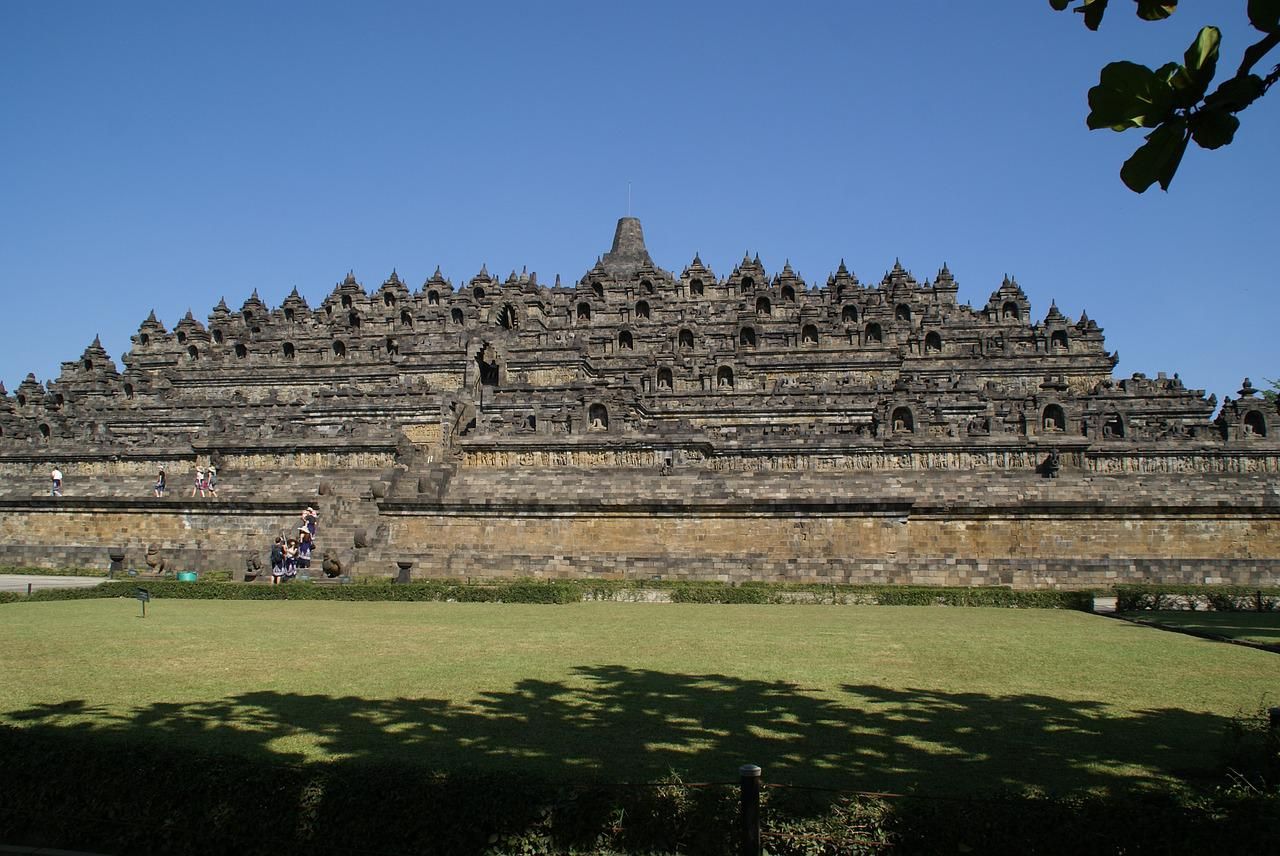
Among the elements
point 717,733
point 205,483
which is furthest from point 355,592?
point 717,733

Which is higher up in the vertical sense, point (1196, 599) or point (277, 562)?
point (277, 562)

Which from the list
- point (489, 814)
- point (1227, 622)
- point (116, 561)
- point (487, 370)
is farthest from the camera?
point (487, 370)

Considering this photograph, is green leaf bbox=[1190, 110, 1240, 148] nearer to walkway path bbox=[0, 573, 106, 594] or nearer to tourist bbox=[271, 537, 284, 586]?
walkway path bbox=[0, 573, 106, 594]

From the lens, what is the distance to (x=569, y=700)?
1073cm

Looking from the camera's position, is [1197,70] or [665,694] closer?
[1197,70]

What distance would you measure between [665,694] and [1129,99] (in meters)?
8.82

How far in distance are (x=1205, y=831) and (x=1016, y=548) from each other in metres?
23.8

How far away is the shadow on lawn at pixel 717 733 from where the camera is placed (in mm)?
7969

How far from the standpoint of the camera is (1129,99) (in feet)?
12.1

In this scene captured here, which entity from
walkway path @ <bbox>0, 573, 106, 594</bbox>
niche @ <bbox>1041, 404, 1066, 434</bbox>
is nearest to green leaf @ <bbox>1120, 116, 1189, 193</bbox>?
walkway path @ <bbox>0, 573, 106, 594</bbox>

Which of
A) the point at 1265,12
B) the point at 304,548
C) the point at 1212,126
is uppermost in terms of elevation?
the point at 1265,12

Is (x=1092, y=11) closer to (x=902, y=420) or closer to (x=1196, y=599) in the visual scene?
(x=1196, y=599)

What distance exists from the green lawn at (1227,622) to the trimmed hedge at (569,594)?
2074 millimetres

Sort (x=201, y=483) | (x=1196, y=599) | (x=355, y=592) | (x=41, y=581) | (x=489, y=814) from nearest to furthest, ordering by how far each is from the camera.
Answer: (x=489, y=814), (x=1196, y=599), (x=355, y=592), (x=41, y=581), (x=201, y=483)
